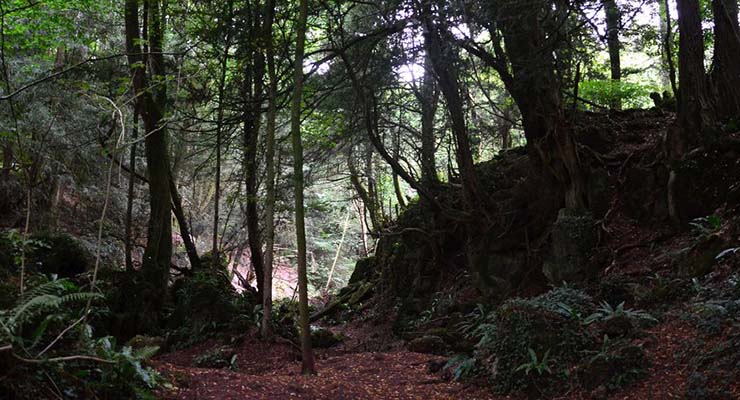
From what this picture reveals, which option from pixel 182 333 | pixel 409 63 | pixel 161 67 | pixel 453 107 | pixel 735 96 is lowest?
pixel 182 333

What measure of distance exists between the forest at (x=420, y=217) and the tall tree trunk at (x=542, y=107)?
2.1 inches

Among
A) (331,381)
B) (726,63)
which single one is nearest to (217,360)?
(331,381)

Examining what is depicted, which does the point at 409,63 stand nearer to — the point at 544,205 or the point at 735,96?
the point at 544,205

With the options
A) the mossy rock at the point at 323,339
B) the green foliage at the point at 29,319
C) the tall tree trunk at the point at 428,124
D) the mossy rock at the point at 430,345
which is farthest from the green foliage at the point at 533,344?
the tall tree trunk at the point at 428,124

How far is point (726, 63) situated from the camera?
8.39m

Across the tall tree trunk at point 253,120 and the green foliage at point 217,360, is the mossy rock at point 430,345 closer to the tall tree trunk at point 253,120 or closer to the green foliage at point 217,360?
the green foliage at point 217,360

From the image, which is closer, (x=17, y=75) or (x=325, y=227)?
(x=17, y=75)

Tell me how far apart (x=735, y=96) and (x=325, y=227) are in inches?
766

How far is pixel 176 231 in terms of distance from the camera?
23781mm

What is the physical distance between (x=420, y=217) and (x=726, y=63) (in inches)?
311

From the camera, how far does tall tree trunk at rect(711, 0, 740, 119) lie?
8.33 meters

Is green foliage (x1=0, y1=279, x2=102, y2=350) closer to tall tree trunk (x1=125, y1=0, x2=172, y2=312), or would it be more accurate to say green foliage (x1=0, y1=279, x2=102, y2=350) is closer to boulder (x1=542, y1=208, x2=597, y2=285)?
tall tree trunk (x1=125, y1=0, x2=172, y2=312)

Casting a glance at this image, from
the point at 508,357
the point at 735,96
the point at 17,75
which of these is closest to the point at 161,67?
the point at 17,75

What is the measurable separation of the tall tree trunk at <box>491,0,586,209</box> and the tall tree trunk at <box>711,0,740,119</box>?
2.40 m
